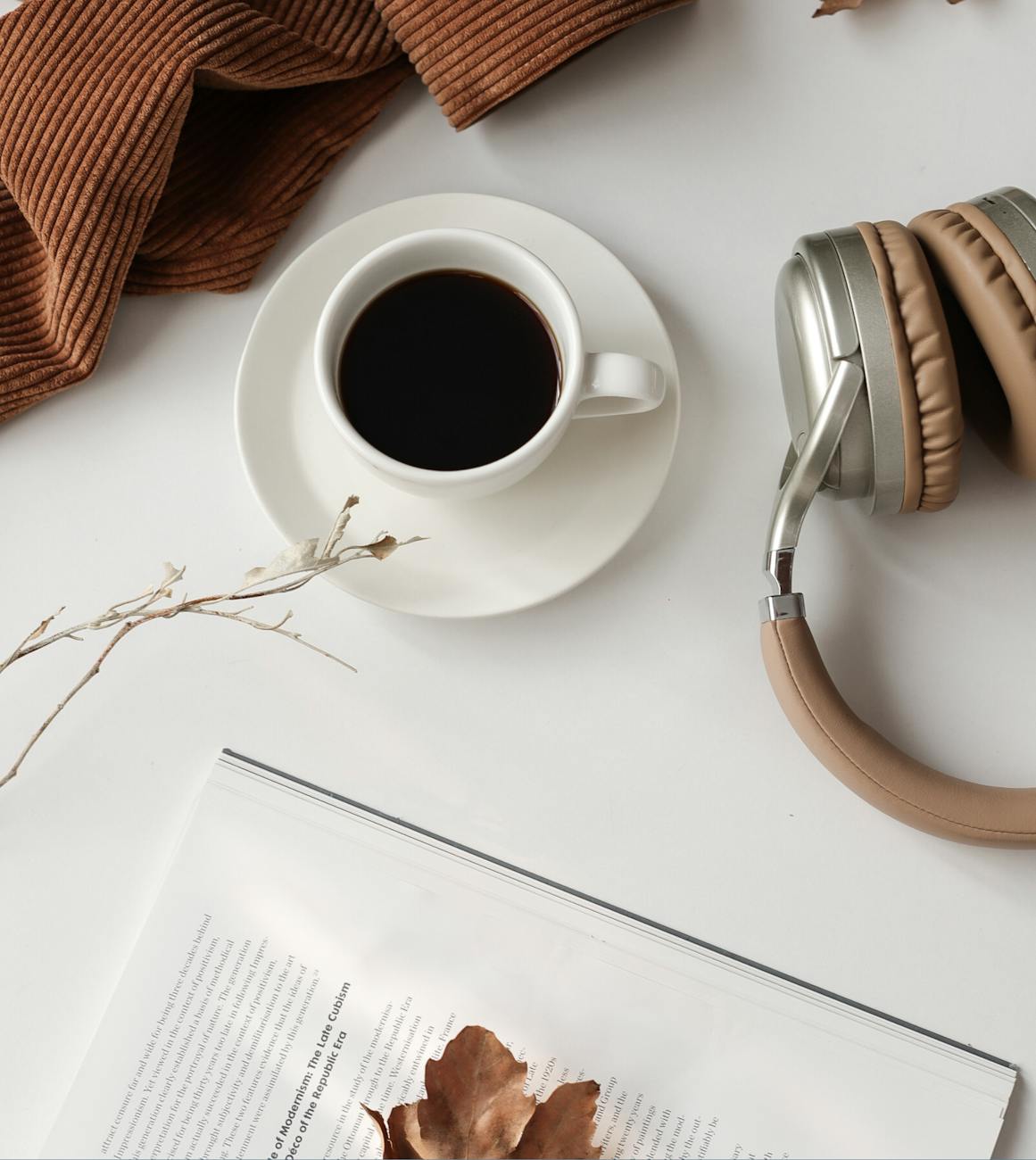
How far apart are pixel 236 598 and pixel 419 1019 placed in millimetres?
266

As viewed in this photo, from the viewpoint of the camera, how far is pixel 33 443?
0.65m

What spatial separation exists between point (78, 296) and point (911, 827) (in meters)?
0.59

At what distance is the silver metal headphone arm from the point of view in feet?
1.68

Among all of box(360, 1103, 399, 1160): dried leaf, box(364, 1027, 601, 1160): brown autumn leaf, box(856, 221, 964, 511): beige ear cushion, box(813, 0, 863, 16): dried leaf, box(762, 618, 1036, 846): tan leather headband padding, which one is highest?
box(813, 0, 863, 16): dried leaf

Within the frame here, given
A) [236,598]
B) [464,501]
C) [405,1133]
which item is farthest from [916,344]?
[405,1133]

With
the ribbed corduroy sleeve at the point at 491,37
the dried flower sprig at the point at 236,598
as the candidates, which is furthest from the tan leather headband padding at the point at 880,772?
the ribbed corduroy sleeve at the point at 491,37

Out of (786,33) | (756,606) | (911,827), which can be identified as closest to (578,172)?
(786,33)

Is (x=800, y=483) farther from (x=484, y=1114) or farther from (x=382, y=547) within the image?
(x=484, y=1114)

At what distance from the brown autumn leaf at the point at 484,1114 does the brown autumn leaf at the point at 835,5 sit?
25.7 inches

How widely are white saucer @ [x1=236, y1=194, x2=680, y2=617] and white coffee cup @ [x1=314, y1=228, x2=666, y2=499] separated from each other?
40 millimetres

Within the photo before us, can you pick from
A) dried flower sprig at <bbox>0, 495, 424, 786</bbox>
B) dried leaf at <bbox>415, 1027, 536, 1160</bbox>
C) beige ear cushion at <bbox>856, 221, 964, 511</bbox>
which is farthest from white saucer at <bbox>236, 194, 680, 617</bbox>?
dried leaf at <bbox>415, 1027, 536, 1160</bbox>

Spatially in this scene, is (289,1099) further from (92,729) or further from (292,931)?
(92,729)

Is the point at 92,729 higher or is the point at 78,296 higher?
the point at 78,296

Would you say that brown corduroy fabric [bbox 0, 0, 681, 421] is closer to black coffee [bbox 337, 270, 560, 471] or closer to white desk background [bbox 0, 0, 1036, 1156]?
white desk background [bbox 0, 0, 1036, 1156]
